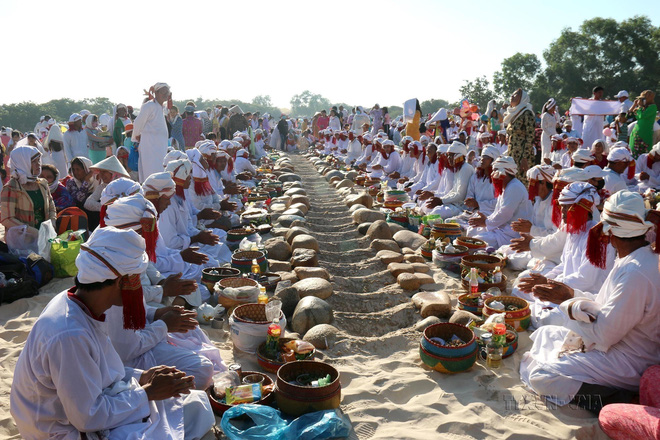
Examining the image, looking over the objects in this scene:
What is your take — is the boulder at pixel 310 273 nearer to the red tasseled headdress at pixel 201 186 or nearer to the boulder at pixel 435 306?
the boulder at pixel 435 306

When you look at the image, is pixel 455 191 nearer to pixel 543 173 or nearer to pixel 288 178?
pixel 543 173

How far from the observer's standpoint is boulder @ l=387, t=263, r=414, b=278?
6.03 metres

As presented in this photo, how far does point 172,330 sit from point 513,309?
2.96 meters

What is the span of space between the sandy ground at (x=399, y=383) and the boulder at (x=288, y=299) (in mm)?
474

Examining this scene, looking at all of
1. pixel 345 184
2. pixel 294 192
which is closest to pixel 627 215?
pixel 294 192

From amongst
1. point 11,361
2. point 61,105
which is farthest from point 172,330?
point 61,105

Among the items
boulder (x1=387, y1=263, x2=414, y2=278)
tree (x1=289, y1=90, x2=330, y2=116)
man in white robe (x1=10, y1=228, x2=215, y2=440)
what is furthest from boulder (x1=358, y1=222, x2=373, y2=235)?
tree (x1=289, y1=90, x2=330, y2=116)

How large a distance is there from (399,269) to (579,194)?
2.27 metres

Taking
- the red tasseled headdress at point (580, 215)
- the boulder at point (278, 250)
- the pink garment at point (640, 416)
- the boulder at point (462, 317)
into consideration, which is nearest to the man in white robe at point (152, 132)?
the boulder at point (278, 250)

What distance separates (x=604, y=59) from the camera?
32.7 metres

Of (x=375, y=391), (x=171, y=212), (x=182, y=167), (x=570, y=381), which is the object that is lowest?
(x=375, y=391)

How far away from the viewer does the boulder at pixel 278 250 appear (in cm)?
681

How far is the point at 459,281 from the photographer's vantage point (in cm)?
575

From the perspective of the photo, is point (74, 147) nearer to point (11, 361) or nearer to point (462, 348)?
point (11, 361)
